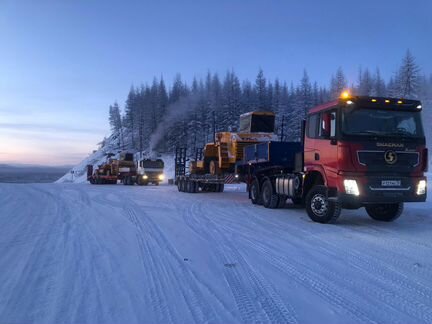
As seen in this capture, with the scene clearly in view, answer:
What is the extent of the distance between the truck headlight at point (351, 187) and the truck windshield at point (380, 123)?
1.19 m

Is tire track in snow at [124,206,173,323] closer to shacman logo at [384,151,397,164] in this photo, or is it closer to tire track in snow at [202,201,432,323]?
tire track in snow at [202,201,432,323]

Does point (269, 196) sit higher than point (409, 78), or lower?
lower

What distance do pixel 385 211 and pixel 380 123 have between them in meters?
2.72

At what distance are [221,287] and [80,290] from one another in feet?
5.74

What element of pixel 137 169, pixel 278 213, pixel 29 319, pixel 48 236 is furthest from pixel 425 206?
pixel 137 169

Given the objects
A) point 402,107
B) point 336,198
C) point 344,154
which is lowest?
point 336,198

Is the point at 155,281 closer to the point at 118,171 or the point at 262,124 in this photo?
the point at 262,124

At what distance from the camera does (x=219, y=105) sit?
75250mm

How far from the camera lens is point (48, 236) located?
27.7 feet

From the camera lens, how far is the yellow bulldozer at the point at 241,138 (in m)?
19.1

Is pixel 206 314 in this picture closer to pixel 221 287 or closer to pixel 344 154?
pixel 221 287

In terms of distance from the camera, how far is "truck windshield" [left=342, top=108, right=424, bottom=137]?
9.69m

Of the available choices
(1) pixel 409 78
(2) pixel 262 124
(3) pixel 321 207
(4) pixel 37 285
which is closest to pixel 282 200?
(3) pixel 321 207

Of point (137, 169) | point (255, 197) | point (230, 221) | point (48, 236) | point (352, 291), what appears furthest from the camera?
point (137, 169)
